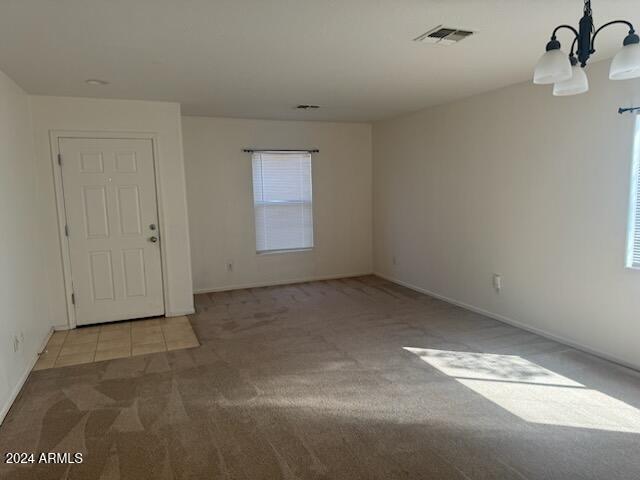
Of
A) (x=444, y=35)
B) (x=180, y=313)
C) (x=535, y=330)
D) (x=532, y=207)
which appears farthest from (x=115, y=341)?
(x=532, y=207)

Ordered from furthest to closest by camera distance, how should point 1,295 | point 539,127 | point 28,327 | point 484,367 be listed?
1. point 539,127
2. point 28,327
3. point 484,367
4. point 1,295

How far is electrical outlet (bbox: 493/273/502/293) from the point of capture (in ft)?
14.2

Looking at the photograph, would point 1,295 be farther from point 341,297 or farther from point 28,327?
point 341,297

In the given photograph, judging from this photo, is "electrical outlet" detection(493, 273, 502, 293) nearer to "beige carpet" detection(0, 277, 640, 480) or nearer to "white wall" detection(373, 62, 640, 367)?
"white wall" detection(373, 62, 640, 367)

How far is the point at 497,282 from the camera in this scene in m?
4.36

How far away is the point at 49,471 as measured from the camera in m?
2.16

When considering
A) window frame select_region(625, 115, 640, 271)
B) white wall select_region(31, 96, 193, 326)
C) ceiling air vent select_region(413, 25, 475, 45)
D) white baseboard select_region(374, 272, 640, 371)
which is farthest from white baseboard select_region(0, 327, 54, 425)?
window frame select_region(625, 115, 640, 271)

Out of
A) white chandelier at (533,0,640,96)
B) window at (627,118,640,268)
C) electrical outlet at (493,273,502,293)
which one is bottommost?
electrical outlet at (493,273,502,293)

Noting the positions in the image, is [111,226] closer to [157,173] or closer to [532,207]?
[157,173]

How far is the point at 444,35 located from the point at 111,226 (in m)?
3.68

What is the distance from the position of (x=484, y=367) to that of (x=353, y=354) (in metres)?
1.03

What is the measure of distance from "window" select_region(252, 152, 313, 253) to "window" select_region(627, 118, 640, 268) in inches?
157

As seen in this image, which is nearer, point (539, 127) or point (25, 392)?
point (25, 392)

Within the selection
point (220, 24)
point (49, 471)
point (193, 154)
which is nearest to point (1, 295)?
point (49, 471)
